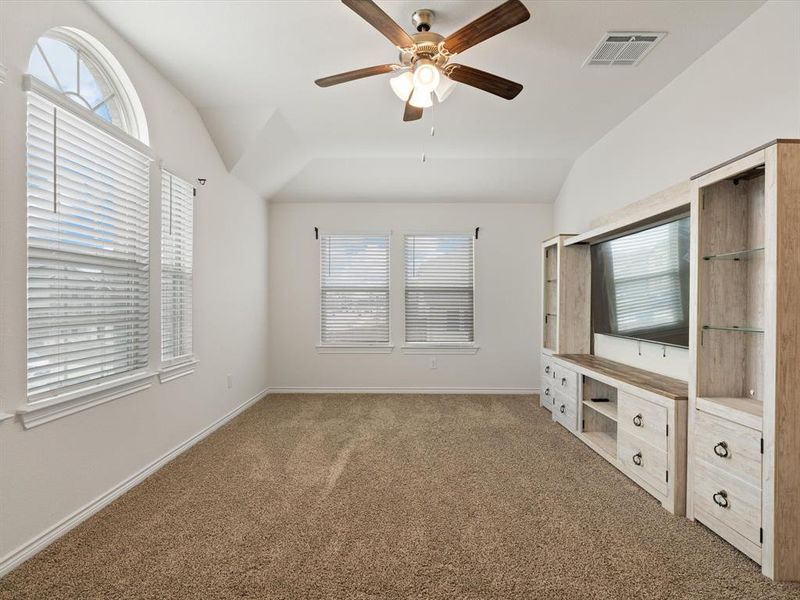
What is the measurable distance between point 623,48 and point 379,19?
5.27 feet

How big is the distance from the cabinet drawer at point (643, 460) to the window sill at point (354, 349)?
295 cm

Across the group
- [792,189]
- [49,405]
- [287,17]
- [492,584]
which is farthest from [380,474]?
[287,17]

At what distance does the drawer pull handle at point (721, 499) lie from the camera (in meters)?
1.93

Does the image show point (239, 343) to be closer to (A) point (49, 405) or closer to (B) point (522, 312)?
(A) point (49, 405)

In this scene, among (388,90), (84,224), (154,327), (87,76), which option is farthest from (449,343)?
(87,76)

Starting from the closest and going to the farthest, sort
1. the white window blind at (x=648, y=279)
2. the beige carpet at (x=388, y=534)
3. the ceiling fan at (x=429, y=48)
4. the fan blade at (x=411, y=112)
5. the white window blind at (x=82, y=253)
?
the beige carpet at (x=388, y=534) → the ceiling fan at (x=429, y=48) → the white window blind at (x=82, y=253) → the fan blade at (x=411, y=112) → the white window blind at (x=648, y=279)

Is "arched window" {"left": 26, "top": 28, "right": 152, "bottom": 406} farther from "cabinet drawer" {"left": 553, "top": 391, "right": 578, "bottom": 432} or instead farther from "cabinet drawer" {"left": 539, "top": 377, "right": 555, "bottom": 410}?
"cabinet drawer" {"left": 539, "top": 377, "right": 555, "bottom": 410}

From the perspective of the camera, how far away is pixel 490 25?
1.85 m

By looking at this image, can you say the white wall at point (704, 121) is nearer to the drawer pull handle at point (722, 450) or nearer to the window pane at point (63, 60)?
the drawer pull handle at point (722, 450)

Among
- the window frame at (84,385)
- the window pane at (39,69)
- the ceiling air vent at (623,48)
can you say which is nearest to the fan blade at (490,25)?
the ceiling air vent at (623,48)

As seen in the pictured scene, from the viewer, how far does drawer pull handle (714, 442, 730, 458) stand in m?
1.93

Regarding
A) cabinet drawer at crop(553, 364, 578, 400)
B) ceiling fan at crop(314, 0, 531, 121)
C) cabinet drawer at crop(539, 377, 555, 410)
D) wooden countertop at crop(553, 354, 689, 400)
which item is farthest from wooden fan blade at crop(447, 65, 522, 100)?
cabinet drawer at crop(539, 377, 555, 410)

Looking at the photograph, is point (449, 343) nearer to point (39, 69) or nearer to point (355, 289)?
point (355, 289)

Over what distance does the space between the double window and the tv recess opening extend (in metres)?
1.75
